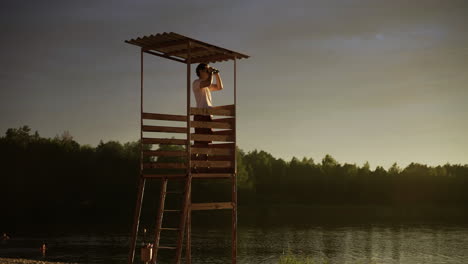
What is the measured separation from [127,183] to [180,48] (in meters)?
82.1

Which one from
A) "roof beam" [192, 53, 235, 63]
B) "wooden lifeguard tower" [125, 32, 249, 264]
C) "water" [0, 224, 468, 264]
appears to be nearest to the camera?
"wooden lifeguard tower" [125, 32, 249, 264]

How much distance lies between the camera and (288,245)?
46.5 meters

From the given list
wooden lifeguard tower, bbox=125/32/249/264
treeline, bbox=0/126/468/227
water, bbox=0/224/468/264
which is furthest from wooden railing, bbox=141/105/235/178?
treeline, bbox=0/126/468/227

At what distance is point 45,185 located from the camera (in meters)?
93.3

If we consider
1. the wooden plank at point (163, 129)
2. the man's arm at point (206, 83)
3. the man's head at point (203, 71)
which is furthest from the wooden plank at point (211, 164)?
the man's head at point (203, 71)

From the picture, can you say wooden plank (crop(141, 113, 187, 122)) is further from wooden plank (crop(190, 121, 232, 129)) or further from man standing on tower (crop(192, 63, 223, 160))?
wooden plank (crop(190, 121, 232, 129))

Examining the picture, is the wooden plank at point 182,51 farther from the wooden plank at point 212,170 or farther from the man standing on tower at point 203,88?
the wooden plank at point 212,170

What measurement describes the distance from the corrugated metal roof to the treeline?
65510mm

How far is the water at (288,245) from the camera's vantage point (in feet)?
138

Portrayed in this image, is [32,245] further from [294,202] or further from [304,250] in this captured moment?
[294,202]

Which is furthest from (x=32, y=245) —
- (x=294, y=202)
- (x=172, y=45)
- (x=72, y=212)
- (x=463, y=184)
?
(x=463, y=184)

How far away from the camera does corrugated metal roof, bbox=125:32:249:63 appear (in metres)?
13.1

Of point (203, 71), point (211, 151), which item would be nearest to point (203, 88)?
point (203, 71)

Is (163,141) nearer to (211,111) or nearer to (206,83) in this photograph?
(211,111)
